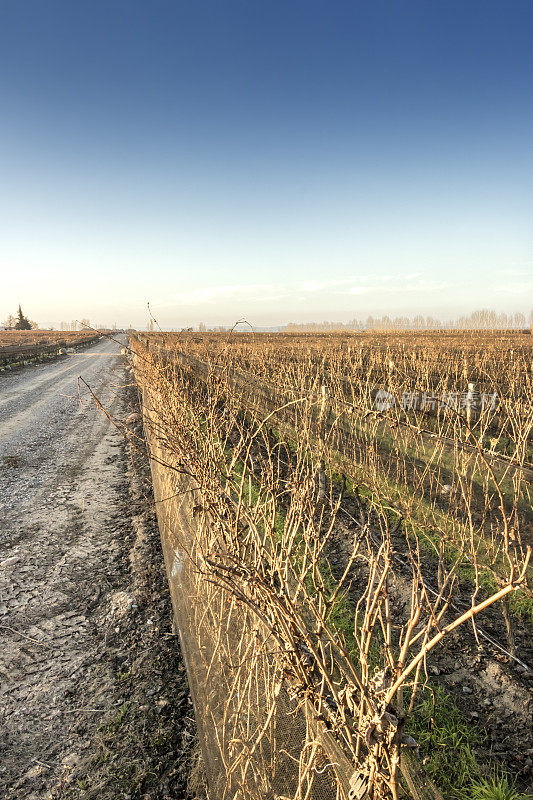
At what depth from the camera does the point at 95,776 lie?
95.0 inches

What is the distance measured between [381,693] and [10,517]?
18.9ft

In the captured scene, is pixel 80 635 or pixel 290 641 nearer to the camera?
pixel 290 641

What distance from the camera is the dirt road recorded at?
2.48 m

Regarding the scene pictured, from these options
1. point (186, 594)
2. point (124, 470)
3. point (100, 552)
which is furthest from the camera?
point (124, 470)

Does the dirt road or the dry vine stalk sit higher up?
the dry vine stalk

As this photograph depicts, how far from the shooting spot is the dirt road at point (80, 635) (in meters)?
2.48

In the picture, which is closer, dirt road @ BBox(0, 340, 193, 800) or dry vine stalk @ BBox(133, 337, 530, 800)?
dry vine stalk @ BBox(133, 337, 530, 800)

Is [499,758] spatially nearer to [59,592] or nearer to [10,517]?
[59,592]

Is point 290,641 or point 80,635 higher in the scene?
point 290,641

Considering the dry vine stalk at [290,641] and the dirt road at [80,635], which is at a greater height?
the dry vine stalk at [290,641]

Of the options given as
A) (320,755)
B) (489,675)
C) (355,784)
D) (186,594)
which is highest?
(355,784)

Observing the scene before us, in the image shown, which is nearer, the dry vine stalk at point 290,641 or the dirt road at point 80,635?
the dry vine stalk at point 290,641

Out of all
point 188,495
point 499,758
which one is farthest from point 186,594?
point 499,758

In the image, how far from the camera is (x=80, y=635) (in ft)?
11.6
